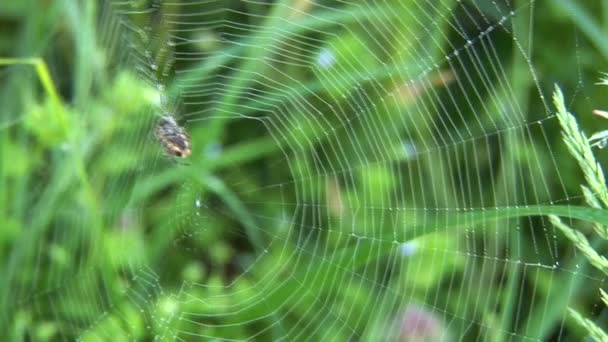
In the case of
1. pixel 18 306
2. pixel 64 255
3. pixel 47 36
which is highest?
pixel 47 36

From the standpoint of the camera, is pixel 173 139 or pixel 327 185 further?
pixel 327 185

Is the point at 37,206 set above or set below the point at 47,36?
below

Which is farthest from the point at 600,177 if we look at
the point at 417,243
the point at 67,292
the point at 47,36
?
the point at 47,36

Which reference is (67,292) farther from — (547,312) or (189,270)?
(547,312)
